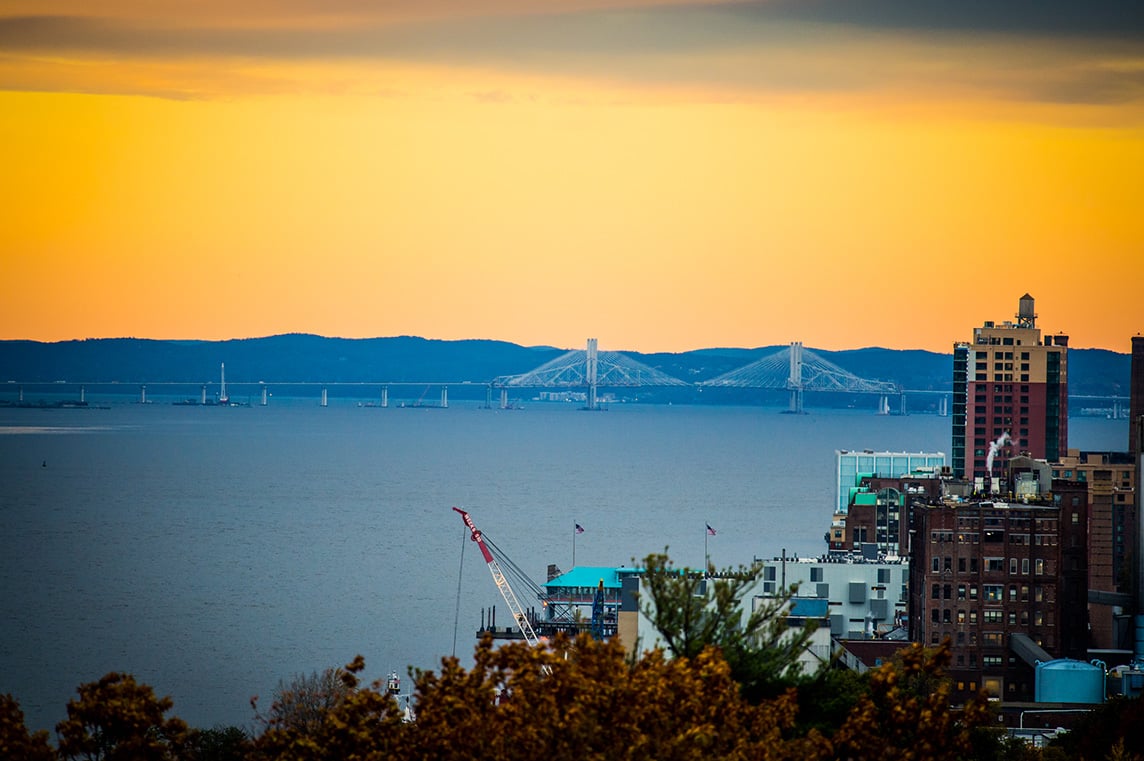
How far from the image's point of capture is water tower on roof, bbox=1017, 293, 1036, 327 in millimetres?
102188

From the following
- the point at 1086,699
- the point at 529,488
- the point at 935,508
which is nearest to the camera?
the point at 1086,699

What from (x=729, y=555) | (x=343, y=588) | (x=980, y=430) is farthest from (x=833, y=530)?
(x=343, y=588)

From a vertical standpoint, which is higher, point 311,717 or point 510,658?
point 510,658

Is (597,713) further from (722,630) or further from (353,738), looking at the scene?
(722,630)

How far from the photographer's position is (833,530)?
87.4 metres

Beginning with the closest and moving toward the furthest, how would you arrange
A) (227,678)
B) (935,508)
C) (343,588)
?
(935,508)
(227,678)
(343,588)

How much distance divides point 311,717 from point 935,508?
21010 millimetres

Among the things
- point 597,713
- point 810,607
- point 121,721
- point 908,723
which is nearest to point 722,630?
point 908,723

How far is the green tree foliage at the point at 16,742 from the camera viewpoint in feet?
59.4

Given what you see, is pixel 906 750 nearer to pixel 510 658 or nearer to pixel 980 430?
pixel 510 658

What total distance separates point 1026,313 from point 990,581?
5390 cm

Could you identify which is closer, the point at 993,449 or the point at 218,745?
the point at 218,745

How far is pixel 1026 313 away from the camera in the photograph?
338ft

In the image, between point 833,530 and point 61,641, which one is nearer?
point 61,641
